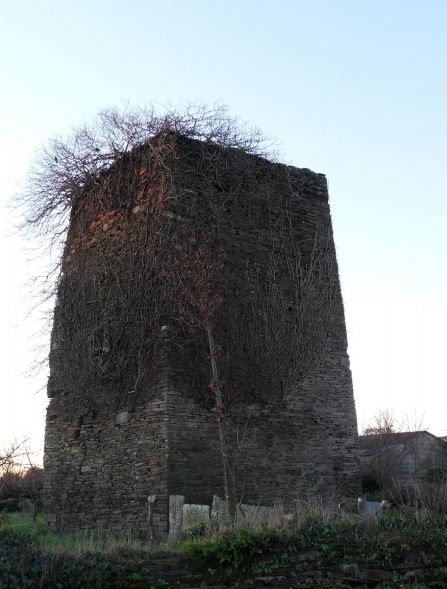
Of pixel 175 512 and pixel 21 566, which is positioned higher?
pixel 175 512

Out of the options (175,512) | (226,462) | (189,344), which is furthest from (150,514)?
(189,344)

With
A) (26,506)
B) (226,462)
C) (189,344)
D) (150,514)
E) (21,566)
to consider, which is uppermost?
(189,344)

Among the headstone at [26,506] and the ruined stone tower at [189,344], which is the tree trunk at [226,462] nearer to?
the ruined stone tower at [189,344]

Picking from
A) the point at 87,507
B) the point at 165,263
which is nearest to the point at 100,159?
the point at 165,263

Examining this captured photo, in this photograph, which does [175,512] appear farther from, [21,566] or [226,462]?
[21,566]

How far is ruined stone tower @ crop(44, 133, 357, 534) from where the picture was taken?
428 inches

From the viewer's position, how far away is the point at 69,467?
12203 mm

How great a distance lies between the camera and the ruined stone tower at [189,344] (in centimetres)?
1088

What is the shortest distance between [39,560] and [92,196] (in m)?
8.71

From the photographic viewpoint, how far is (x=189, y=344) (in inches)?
440

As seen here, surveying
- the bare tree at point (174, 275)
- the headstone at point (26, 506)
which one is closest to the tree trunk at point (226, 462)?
the bare tree at point (174, 275)

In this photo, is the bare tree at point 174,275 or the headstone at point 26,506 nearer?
the bare tree at point 174,275

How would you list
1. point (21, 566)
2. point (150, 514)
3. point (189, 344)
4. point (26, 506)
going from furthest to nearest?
1. point (26, 506)
2. point (189, 344)
3. point (150, 514)
4. point (21, 566)

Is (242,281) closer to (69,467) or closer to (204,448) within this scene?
(204,448)
